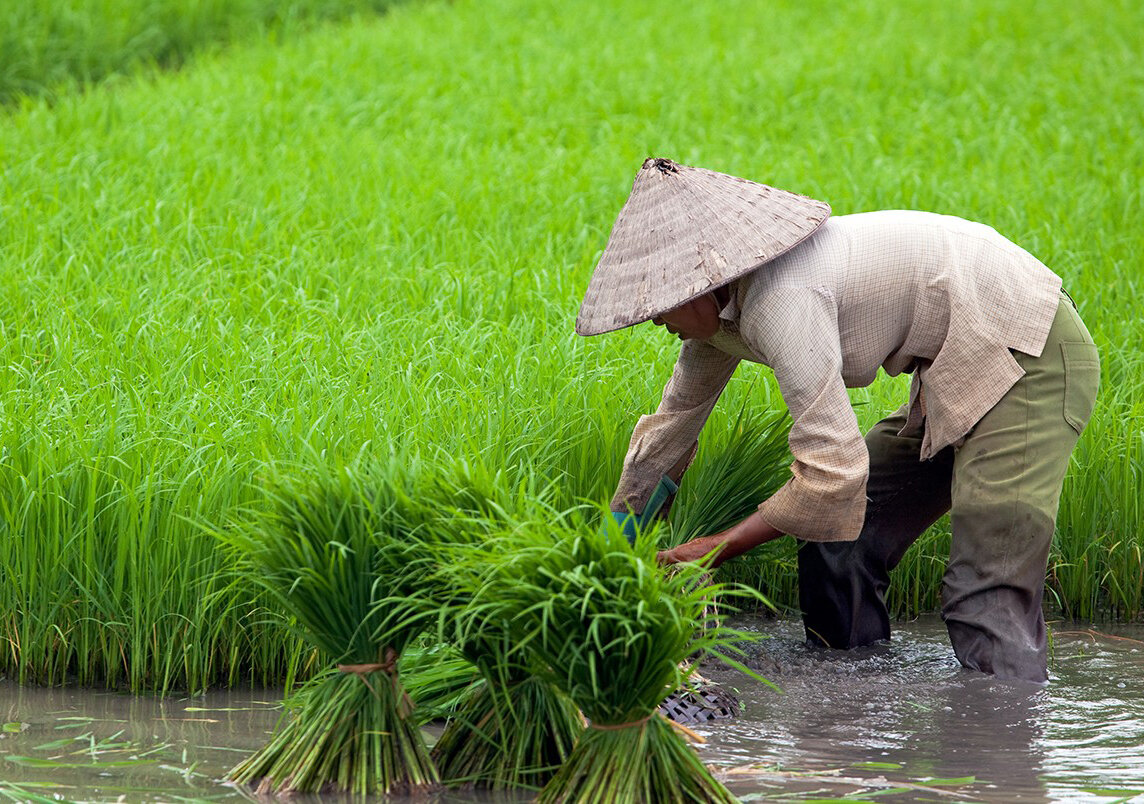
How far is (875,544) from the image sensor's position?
355 centimetres

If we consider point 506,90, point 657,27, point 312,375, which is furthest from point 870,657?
point 657,27

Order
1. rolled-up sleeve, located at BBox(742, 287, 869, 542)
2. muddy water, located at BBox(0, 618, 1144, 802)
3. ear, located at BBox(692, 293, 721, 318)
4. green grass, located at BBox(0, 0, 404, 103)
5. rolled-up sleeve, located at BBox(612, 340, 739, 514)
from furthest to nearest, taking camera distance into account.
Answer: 1. green grass, located at BBox(0, 0, 404, 103)
2. rolled-up sleeve, located at BBox(612, 340, 739, 514)
3. ear, located at BBox(692, 293, 721, 318)
4. rolled-up sleeve, located at BBox(742, 287, 869, 542)
5. muddy water, located at BBox(0, 618, 1144, 802)

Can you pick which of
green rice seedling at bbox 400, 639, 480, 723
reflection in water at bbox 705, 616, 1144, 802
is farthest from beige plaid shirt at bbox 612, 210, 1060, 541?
green rice seedling at bbox 400, 639, 480, 723

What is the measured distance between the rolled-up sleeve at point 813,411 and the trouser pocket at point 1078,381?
0.62m

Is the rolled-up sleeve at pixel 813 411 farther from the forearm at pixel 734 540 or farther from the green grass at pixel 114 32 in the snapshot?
the green grass at pixel 114 32

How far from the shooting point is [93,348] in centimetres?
431

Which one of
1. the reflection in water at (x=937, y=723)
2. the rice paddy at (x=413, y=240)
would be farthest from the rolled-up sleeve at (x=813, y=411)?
the rice paddy at (x=413, y=240)

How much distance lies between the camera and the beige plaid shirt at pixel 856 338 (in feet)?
9.29

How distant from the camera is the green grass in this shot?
9102mm

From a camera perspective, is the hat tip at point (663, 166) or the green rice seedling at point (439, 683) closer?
the green rice seedling at point (439, 683)

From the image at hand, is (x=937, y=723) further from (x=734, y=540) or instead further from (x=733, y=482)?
(x=733, y=482)

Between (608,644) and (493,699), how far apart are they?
37cm

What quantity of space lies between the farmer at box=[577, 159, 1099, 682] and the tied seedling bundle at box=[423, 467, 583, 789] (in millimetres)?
469

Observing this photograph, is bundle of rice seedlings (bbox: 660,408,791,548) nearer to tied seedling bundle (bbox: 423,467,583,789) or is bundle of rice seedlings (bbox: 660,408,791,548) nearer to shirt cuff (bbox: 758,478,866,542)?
shirt cuff (bbox: 758,478,866,542)
